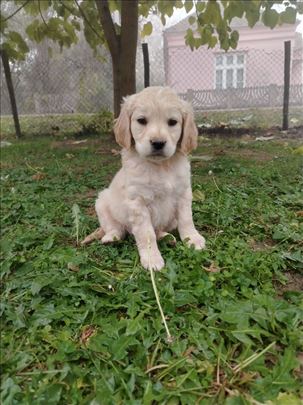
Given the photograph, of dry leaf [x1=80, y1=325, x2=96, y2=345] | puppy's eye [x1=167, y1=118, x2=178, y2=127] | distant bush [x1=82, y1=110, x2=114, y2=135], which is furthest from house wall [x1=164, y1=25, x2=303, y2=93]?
dry leaf [x1=80, y1=325, x2=96, y2=345]

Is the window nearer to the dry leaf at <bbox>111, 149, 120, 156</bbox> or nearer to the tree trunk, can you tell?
the tree trunk

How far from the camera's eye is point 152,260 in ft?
6.79

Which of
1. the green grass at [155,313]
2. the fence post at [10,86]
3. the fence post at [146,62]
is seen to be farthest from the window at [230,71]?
the green grass at [155,313]

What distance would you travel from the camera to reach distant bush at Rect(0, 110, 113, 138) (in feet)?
26.8

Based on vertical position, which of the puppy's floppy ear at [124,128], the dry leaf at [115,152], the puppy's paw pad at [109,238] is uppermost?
the puppy's floppy ear at [124,128]

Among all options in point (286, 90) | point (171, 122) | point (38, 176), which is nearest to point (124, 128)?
point (171, 122)

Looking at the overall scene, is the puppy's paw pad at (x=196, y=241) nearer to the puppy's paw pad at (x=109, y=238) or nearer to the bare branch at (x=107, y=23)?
the puppy's paw pad at (x=109, y=238)

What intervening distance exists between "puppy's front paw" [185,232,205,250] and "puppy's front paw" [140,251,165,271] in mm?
225

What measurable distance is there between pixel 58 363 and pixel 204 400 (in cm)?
54

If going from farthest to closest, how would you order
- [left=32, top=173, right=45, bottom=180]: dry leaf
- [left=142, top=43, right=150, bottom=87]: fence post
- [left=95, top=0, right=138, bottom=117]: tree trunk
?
[left=142, top=43, right=150, bottom=87]: fence post < [left=95, top=0, right=138, bottom=117]: tree trunk < [left=32, top=173, right=45, bottom=180]: dry leaf

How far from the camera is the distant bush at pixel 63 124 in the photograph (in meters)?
8.17

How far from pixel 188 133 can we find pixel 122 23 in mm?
3528

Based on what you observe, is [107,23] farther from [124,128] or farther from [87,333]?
[87,333]

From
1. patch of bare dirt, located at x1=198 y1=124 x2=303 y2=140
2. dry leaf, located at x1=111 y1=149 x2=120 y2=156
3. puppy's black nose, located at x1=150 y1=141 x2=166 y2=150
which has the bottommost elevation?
patch of bare dirt, located at x1=198 y1=124 x2=303 y2=140
